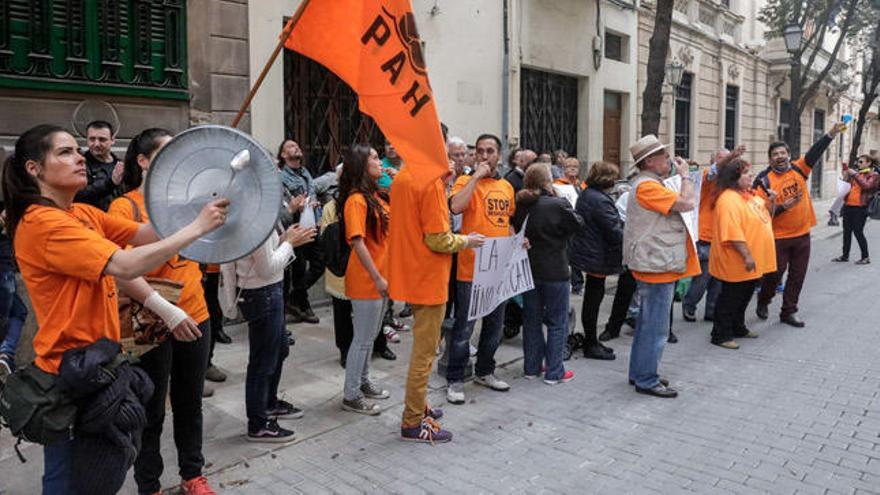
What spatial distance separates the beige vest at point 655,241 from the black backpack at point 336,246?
212 centimetres

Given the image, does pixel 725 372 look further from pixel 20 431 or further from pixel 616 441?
pixel 20 431

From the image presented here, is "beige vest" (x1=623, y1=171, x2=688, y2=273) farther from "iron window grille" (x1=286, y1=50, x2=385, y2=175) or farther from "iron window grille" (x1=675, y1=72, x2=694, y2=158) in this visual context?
"iron window grille" (x1=675, y1=72, x2=694, y2=158)

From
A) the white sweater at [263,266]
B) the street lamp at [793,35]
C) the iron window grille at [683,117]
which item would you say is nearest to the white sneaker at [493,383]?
the white sweater at [263,266]

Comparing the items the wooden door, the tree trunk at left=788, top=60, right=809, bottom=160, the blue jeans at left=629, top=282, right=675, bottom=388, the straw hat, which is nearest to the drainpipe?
the wooden door

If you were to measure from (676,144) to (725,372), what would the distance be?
12.9m

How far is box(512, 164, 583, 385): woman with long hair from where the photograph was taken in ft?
18.1

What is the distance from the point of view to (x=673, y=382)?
5.76 meters

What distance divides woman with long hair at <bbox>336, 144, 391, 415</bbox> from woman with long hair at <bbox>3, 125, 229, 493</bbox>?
2.21m

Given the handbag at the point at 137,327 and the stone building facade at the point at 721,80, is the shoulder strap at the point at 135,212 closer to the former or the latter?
the handbag at the point at 137,327

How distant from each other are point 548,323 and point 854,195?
9.32m

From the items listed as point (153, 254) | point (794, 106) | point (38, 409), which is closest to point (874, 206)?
point (794, 106)

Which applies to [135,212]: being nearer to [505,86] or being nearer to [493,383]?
[493,383]

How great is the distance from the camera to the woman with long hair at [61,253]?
93.7 inches

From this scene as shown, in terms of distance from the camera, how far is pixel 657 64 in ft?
32.2
